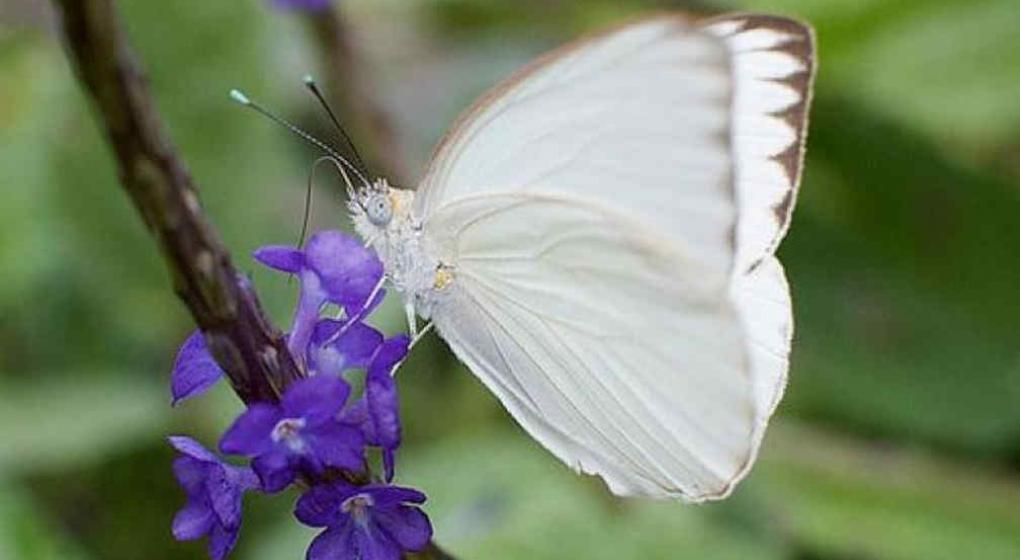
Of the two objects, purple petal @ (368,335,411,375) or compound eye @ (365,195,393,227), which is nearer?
purple petal @ (368,335,411,375)

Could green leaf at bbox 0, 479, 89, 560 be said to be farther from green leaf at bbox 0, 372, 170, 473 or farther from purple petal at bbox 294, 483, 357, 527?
purple petal at bbox 294, 483, 357, 527

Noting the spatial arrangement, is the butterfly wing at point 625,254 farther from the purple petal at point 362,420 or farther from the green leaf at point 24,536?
the green leaf at point 24,536

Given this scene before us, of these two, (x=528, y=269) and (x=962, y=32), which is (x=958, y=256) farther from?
(x=528, y=269)

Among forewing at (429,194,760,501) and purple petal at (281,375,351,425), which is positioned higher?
purple petal at (281,375,351,425)

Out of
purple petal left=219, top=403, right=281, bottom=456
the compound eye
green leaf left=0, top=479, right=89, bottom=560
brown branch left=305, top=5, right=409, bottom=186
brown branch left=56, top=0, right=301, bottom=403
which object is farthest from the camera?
brown branch left=305, top=5, right=409, bottom=186

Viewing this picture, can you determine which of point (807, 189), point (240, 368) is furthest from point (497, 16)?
point (240, 368)

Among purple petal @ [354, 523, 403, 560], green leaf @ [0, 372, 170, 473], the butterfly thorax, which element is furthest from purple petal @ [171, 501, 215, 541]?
green leaf @ [0, 372, 170, 473]
